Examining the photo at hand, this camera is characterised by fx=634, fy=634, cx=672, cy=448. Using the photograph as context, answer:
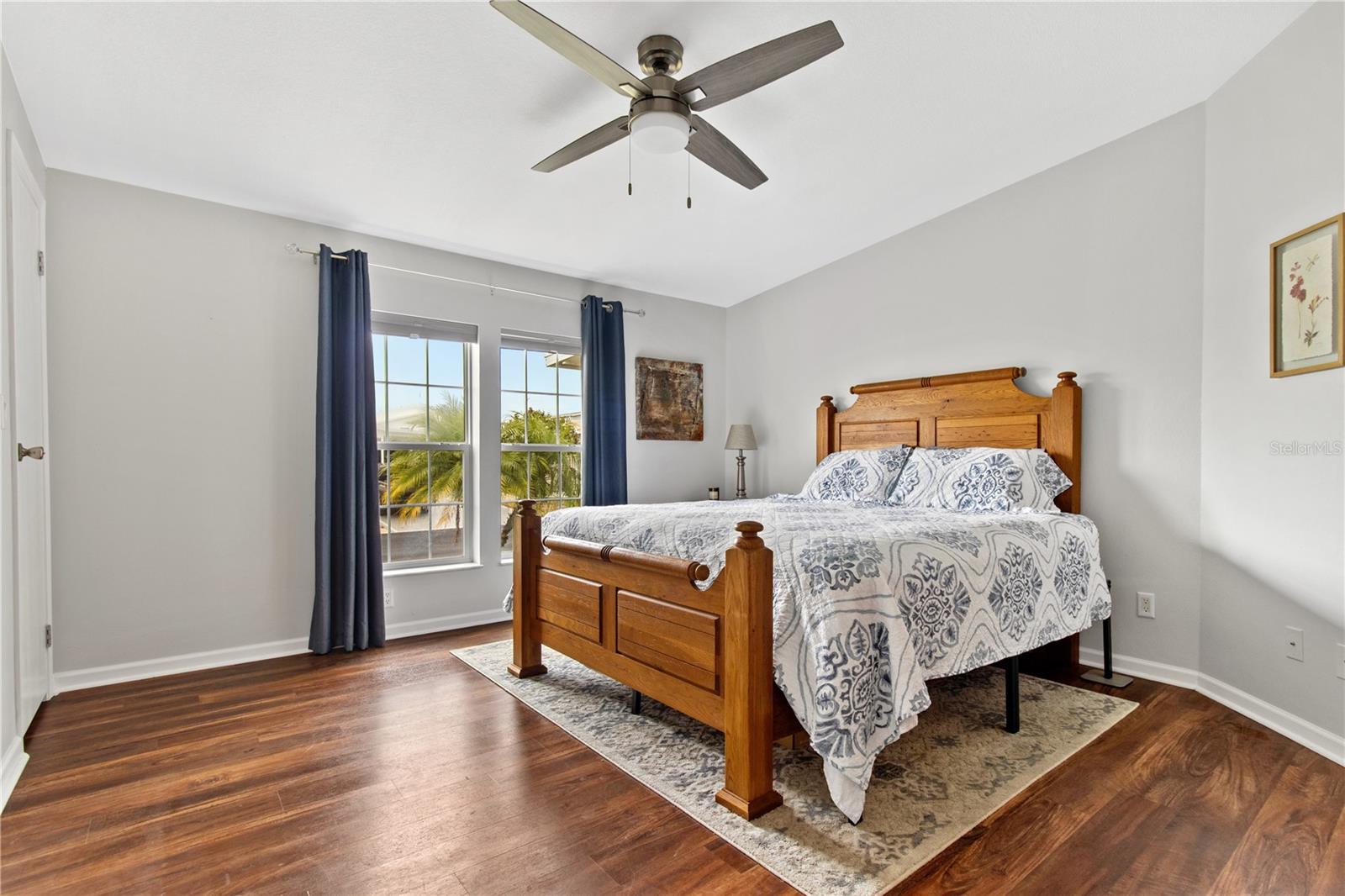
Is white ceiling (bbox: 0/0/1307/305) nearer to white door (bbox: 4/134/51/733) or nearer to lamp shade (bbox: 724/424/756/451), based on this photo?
white door (bbox: 4/134/51/733)

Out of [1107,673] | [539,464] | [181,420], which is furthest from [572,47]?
[1107,673]

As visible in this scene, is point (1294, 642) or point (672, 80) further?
point (1294, 642)

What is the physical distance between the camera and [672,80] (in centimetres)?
209

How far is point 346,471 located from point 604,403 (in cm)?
178

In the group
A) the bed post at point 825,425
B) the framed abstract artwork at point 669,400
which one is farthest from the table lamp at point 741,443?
the bed post at point 825,425

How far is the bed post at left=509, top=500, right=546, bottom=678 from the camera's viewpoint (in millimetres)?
3053

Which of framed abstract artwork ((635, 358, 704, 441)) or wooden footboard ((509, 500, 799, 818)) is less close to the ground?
framed abstract artwork ((635, 358, 704, 441))

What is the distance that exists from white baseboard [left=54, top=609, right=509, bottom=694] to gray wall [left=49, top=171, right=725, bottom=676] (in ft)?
0.12

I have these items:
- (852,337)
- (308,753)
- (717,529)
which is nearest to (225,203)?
(308,753)

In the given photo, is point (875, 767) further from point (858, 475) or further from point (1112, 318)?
point (1112, 318)

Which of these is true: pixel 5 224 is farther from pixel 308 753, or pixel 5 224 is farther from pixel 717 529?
pixel 717 529

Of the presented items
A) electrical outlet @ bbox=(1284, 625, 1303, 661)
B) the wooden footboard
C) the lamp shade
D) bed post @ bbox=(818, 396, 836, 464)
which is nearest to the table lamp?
the lamp shade

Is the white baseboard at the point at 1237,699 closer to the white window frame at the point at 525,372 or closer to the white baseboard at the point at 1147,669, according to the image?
the white baseboard at the point at 1147,669

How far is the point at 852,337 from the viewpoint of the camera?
442 centimetres
